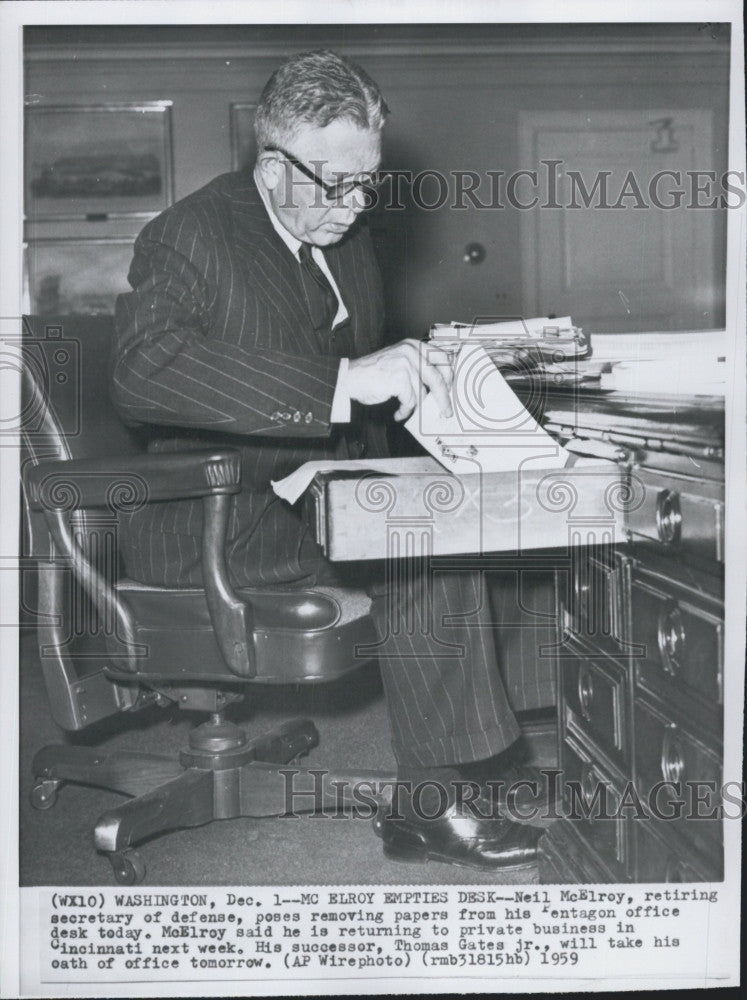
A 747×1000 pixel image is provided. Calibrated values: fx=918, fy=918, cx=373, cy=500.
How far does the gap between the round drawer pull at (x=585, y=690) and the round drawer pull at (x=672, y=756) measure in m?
0.16

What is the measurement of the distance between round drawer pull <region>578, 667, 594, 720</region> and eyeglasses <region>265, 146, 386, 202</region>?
679 millimetres

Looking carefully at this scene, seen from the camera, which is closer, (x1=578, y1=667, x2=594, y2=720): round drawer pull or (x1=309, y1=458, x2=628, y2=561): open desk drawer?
(x1=309, y1=458, x2=628, y2=561): open desk drawer

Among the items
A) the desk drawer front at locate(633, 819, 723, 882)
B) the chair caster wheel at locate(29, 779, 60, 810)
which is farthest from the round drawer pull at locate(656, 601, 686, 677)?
the chair caster wheel at locate(29, 779, 60, 810)

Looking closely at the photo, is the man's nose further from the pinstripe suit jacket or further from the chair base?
the chair base

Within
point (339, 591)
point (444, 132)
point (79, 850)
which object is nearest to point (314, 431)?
point (339, 591)

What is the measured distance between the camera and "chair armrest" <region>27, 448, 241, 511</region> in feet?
3.49

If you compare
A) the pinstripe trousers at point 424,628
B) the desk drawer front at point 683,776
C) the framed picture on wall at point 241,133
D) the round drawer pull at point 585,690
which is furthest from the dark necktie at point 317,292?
the framed picture on wall at point 241,133

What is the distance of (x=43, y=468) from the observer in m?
1.13

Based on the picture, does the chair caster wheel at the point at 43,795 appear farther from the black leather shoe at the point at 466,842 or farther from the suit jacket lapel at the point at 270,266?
the suit jacket lapel at the point at 270,266

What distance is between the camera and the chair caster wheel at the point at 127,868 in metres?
1.20

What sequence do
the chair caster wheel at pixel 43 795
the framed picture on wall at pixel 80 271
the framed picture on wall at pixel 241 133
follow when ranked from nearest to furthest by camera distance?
the chair caster wheel at pixel 43 795 → the framed picture on wall at pixel 241 133 → the framed picture on wall at pixel 80 271

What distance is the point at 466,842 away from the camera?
1.23m

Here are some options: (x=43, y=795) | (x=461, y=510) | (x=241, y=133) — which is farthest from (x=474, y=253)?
(x=461, y=510)

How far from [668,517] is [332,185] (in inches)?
26.4
